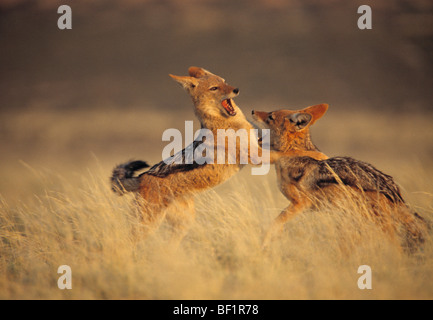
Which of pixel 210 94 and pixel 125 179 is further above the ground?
pixel 210 94

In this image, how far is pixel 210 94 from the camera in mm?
8016

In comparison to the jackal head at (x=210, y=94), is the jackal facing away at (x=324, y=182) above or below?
below

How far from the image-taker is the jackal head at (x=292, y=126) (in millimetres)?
7211

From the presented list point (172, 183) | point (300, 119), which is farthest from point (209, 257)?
point (300, 119)

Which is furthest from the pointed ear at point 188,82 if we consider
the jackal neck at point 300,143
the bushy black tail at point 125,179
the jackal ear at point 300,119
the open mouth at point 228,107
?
the jackal neck at point 300,143

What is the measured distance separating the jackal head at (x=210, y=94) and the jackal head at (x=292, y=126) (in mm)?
788

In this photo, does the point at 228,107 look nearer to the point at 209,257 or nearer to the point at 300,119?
the point at 300,119

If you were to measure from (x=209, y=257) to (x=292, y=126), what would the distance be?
242 centimetres

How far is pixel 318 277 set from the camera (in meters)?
5.57

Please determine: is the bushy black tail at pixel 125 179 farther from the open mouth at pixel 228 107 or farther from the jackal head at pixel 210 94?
the open mouth at pixel 228 107

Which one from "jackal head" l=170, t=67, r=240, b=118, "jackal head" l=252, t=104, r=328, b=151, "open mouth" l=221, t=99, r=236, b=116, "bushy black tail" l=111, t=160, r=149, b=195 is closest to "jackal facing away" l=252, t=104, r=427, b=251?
"jackal head" l=252, t=104, r=328, b=151

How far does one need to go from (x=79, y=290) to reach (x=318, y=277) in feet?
9.34

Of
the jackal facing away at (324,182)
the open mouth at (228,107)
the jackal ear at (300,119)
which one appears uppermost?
the open mouth at (228,107)

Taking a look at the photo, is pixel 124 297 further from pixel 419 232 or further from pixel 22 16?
pixel 22 16
